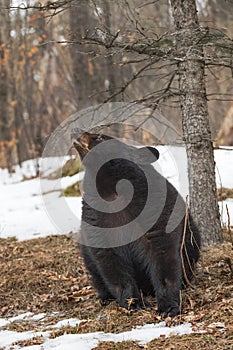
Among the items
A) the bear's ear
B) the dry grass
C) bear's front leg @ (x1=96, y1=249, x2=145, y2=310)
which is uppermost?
the bear's ear

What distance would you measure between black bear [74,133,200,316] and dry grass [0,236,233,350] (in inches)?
8.6

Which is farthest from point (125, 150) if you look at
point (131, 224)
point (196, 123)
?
point (196, 123)

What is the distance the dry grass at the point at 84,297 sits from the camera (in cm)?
362

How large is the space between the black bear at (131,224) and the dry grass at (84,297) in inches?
8.6

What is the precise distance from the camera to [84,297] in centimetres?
552

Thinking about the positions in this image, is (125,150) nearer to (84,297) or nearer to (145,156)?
(145,156)

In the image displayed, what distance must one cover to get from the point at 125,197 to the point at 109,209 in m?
0.18

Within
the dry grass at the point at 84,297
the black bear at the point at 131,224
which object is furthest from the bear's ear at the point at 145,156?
the dry grass at the point at 84,297

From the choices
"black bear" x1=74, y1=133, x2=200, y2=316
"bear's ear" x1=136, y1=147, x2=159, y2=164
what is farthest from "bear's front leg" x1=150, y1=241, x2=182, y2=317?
"bear's ear" x1=136, y1=147, x2=159, y2=164

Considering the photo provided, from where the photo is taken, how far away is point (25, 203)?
12.8m

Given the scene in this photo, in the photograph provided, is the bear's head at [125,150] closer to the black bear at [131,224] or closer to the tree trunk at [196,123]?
the black bear at [131,224]

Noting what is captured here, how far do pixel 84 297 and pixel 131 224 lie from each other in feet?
4.35

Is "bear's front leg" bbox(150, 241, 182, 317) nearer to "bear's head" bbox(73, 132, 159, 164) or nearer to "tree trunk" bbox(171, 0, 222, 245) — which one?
"bear's head" bbox(73, 132, 159, 164)

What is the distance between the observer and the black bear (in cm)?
451
